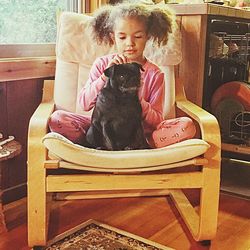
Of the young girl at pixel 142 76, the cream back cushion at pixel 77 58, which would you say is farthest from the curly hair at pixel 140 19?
the cream back cushion at pixel 77 58

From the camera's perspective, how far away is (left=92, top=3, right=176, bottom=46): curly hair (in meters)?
1.57

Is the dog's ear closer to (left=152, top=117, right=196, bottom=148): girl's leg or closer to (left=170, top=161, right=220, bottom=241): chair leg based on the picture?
(left=152, top=117, right=196, bottom=148): girl's leg

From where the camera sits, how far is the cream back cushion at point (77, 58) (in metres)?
1.79

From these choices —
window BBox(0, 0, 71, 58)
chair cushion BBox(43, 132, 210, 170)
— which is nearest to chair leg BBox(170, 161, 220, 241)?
chair cushion BBox(43, 132, 210, 170)

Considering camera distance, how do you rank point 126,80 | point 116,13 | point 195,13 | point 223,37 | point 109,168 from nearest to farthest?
1. point 109,168
2. point 126,80
3. point 116,13
4. point 195,13
5. point 223,37

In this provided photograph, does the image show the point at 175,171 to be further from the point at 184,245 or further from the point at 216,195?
the point at 184,245

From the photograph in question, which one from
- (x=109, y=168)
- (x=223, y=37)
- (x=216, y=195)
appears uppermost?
(x=223, y=37)

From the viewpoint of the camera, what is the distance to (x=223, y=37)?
7.21 ft

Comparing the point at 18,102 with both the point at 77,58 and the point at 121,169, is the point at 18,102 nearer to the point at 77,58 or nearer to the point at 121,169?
the point at 77,58

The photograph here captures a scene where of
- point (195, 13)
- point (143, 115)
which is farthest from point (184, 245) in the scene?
Result: point (195, 13)

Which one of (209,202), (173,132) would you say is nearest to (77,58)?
(173,132)

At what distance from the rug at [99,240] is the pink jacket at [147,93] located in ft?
1.41

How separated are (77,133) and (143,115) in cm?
27

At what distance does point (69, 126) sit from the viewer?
1.52m
